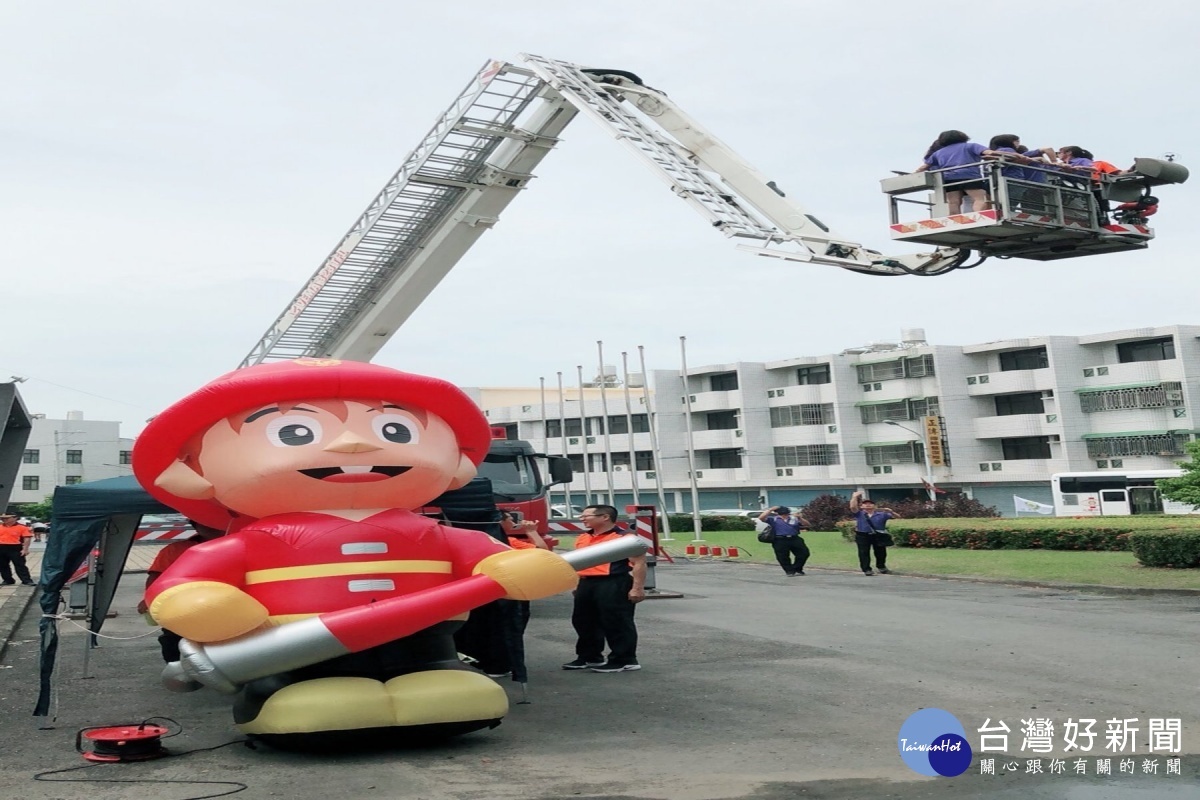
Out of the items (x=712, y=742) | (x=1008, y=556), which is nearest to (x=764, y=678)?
(x=712, y=742)

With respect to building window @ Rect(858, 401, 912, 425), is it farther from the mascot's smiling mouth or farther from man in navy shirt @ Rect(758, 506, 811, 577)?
the mascot's smiling mouth

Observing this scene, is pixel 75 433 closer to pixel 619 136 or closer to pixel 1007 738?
pixel 619 136

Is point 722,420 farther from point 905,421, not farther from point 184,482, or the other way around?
point 184,482

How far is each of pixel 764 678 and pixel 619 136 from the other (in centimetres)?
627

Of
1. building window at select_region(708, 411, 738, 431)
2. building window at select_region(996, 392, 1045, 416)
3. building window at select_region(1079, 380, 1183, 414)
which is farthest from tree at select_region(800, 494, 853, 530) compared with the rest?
building window at select_region(708, 411, 738, 431)

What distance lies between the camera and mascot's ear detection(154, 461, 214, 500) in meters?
7.62

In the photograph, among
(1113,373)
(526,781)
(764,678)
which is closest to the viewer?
(526,781)

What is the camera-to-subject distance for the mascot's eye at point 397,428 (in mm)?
7672

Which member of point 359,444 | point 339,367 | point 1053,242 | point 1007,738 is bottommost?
point 1007,738

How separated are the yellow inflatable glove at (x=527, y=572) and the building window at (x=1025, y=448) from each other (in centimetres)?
4915

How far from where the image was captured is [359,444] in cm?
738

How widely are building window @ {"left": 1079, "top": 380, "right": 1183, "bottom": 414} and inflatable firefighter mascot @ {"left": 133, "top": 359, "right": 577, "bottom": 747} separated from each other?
47.0 meters

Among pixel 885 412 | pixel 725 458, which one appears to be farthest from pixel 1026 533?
pixel 725 458

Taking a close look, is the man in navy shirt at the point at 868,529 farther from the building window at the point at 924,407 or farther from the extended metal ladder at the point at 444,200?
the building window at the point at 924,407
